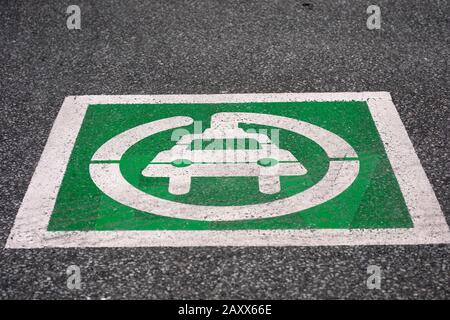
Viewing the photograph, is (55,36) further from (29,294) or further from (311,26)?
(29,294)

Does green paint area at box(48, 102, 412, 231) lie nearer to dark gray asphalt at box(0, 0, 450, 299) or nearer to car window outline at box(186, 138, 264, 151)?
car window outline at box(186, 138, 264, 151)

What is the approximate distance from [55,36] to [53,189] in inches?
97.7

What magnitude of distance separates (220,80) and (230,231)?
2.01 metres

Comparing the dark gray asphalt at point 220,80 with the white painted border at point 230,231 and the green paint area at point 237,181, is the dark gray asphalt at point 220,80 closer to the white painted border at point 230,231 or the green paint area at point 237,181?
the white painted border at point 230,231

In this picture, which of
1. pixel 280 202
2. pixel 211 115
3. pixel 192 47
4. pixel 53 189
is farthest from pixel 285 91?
pixel 53 189

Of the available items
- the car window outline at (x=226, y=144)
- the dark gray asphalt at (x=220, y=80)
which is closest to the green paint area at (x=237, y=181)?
the car window outline at (x=226, y=144)

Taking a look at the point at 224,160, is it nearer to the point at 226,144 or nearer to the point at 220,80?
the point at 226,144

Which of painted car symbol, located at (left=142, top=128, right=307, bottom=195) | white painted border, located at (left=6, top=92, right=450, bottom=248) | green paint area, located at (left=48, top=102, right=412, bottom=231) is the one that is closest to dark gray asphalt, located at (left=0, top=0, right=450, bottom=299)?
white painted border, located at (left=6, top=92, right=450, bottom=248)

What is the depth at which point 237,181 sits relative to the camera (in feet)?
15.7

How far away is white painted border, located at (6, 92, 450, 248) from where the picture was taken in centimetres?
424

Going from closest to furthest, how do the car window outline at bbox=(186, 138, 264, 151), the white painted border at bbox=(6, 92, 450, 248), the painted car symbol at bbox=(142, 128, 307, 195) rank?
the white painted border at bbox=(6, 92, 450, 248) → the painted car symbol at bbox=(142, 128, 307, 195) → the car window outline at bbox=(186, 138, 264, 151)

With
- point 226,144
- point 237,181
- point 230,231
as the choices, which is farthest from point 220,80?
point 230,231

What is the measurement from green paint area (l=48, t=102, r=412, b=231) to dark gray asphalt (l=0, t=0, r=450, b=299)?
0.25m

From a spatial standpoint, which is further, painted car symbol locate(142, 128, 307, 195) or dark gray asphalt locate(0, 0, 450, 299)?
painted car symbol locate(142, 128, 307, 195)
